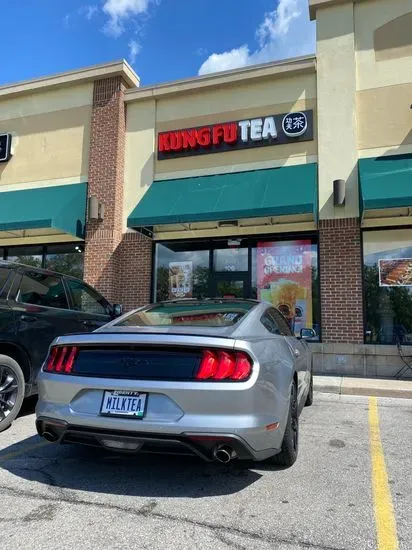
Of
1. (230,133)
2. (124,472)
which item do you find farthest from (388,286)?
(124,472)

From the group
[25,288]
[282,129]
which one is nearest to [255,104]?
[282,129]

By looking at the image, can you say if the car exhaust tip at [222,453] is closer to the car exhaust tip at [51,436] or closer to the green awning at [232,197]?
the car exhaust tip at [51,436]

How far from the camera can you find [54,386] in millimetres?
3713

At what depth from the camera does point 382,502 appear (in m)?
3.41

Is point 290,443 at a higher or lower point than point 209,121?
lower

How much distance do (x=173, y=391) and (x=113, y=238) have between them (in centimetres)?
940

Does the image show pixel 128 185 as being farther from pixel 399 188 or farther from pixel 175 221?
pixel 399 188

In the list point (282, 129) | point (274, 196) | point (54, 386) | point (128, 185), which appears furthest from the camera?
point (128, 185)

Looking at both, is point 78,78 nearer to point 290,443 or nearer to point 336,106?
point 336,106

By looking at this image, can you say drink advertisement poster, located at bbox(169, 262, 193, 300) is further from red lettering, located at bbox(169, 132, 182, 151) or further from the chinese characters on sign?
the chinese characters on sign

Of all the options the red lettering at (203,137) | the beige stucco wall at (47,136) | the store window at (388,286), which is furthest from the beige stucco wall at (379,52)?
the beige stucco wall at (47,136)

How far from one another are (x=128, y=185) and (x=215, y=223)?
2940 millimetres

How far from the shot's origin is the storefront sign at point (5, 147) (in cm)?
1395

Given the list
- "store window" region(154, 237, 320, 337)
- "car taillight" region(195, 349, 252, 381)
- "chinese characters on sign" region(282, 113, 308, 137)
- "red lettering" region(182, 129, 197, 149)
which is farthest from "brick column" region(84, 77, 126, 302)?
"car taillight" region(195, 349, 252, 381)
